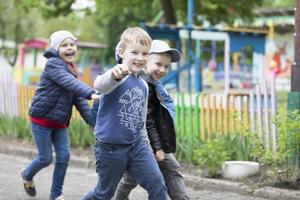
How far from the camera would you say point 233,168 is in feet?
22.9

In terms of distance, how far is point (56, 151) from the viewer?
5805 mm

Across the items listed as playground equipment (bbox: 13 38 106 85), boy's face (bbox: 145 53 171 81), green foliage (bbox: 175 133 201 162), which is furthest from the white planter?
playground equipment (bbox: 13 38 106 85)

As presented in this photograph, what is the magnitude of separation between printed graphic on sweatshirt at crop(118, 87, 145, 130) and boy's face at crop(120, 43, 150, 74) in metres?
0.17

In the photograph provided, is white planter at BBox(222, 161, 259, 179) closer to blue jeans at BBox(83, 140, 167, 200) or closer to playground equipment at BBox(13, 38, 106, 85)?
blue jeans at BBox(83, 140, 167, 200)

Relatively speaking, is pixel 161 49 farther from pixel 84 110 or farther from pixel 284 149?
pixel 284 149

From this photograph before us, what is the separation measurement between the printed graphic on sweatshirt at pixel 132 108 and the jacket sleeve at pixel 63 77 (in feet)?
2.54

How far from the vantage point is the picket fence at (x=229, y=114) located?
24.7 feet

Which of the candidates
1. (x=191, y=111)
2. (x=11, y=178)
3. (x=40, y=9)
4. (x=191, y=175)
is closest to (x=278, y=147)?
(x=191, y=175)

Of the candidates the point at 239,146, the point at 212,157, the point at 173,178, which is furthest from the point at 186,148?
the point at 173,178

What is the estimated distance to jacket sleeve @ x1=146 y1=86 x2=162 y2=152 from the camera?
4.68 metres

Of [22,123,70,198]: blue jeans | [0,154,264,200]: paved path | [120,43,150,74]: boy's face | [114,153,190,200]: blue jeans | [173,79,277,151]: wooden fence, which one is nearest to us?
[120,43,150,74]: boy's face

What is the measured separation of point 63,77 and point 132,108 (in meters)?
1.29

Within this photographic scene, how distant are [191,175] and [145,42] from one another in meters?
3.47

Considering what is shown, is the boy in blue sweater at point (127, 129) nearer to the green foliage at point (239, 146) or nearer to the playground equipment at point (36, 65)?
the green foliage at point (239, 146)
